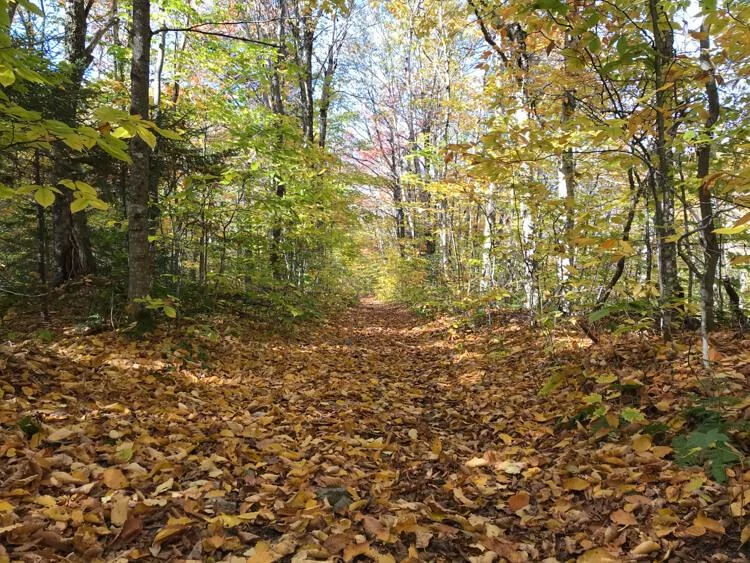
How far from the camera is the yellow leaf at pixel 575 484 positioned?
2686 millimetres

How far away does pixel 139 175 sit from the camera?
523 cm

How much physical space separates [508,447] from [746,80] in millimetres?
4702

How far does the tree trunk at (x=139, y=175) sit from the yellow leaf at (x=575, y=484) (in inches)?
193

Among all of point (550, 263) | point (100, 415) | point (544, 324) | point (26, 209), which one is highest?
point (26, 209)

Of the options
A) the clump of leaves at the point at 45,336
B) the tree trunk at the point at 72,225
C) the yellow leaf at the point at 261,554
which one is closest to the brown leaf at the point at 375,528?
the yellow leaf at the point at 261,554

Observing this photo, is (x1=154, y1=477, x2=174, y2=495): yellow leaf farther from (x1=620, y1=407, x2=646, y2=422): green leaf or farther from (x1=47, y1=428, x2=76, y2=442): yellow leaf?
(x1=620, y1=407, x2=646, y2=422): green leaf

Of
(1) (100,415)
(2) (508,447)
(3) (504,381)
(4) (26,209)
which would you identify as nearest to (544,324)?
(3) (504,381)

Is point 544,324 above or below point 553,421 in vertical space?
above

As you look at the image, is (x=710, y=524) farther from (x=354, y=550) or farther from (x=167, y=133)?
(x=167, y=133)

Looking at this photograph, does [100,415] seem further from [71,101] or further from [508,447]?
[71,101]

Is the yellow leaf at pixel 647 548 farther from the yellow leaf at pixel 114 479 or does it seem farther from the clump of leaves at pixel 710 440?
the yellow leaf at pixel 114 479

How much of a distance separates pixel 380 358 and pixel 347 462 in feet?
13.0

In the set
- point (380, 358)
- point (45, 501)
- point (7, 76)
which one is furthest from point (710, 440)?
point (380, 358)

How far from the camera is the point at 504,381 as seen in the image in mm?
5301
